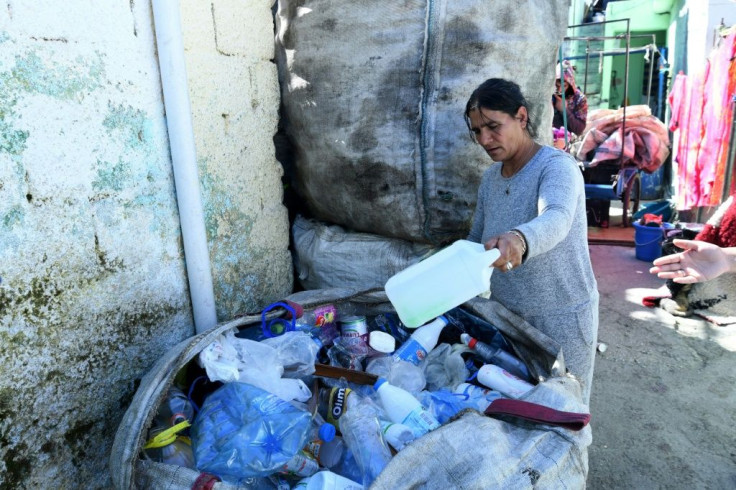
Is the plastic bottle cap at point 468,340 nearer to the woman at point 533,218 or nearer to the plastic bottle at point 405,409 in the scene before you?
the woman at point 533,218

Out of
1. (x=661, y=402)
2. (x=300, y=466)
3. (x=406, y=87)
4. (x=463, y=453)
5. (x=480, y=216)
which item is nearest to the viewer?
(x=463, y=453)

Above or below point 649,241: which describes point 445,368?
above

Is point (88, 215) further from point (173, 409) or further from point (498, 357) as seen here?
point (498, 357)

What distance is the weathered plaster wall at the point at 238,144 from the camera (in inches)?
75.7

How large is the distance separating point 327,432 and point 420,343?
58 cm

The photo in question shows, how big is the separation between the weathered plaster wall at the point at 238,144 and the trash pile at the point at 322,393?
18.8 inches

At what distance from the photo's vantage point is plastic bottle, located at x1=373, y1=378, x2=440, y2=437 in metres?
1.33

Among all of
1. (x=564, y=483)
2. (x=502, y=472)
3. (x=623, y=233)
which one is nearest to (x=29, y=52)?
(x=502, y=472)

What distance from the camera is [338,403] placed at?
1489 mm

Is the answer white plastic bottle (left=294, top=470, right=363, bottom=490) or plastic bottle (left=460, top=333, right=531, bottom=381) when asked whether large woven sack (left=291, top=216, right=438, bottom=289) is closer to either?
plastic bottle (left=460, top=333, right=531, bottom=381)

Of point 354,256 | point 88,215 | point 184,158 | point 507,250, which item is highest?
point 184,158

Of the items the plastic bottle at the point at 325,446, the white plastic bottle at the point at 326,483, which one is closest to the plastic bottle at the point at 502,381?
the plastic bottle at the point at 325,446

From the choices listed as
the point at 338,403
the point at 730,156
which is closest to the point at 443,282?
the point at 338,403

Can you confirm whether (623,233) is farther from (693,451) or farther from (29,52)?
(29,52)
